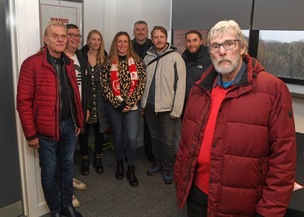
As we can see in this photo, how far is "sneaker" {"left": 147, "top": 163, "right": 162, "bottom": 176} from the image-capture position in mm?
2992

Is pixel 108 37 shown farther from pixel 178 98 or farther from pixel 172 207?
pixel 172 207

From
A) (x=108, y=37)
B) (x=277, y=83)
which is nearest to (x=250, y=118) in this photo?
(x=277, y=83)

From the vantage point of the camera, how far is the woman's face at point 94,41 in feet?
8.59

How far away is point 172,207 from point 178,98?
3.26 ft

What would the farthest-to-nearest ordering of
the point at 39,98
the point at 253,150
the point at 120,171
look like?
the point at 120,171 < the point at 39,98 < the point at 253,150

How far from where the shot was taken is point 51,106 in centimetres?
186

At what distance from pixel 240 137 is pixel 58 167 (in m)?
1.54

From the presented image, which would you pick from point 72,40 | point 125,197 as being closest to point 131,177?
point 125,197

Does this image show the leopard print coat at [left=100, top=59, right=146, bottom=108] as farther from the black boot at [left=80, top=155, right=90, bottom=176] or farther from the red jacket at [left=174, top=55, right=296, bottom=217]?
the red jacket at [left=174, top=55, right=296, bottom=217]

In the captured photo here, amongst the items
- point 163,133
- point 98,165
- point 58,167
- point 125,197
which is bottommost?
point 125,197

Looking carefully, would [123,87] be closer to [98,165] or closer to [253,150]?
[98,165]

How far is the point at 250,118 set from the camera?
1.13 meters

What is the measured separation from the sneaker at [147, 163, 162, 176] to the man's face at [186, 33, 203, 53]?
51.3 inches

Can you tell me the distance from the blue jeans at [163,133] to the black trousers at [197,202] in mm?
1305
